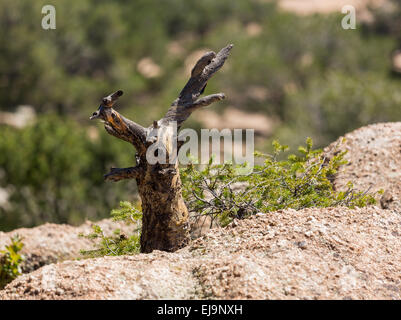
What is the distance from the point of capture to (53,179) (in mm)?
9352

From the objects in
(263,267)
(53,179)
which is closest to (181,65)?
(53,179)

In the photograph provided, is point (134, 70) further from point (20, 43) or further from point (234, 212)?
point (234, 212)

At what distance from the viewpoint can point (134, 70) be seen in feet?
76.2

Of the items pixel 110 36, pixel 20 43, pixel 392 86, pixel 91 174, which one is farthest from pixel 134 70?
pixel 91 174

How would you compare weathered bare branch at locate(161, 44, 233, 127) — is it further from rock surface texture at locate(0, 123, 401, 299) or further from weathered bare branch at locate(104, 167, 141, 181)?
rock surface texture at locate(0, 123, 401, 299)

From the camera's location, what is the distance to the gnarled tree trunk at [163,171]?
3256 mm

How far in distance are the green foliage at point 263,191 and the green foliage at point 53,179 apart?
4956 mm

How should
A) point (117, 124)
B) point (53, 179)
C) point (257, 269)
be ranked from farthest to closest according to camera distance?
point (53, 179), point (117, 124), point (257, 269)

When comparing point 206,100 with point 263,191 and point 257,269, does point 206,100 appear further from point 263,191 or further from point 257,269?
point 257,269

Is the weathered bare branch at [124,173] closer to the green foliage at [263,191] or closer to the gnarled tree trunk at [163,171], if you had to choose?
the gnarled tree trunk at [163,171]

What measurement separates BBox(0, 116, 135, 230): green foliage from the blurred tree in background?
404 centimetres

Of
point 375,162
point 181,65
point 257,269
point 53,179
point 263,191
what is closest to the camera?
point 257,269

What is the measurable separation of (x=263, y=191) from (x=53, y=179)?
6.08 metres

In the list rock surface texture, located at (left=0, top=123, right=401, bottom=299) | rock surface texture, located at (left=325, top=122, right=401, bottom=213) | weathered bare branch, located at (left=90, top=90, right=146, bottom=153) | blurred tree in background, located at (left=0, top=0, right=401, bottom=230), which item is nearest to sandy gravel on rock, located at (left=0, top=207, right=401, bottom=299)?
rock surface texture, located at (left=0, top=123, right=401, bottom=299)
